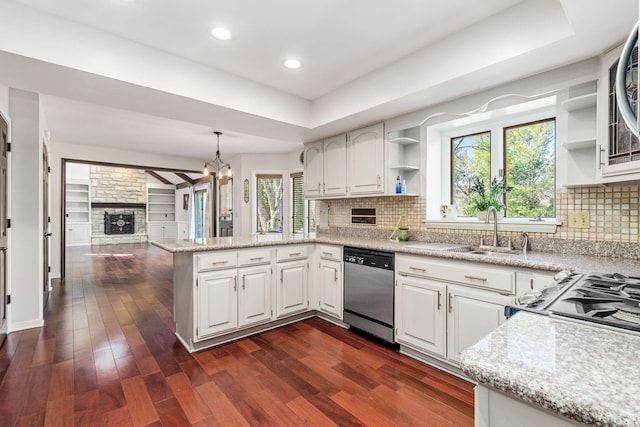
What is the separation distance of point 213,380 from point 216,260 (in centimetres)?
93

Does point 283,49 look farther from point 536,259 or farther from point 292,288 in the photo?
point 536,259

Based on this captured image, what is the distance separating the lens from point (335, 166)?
142 inches

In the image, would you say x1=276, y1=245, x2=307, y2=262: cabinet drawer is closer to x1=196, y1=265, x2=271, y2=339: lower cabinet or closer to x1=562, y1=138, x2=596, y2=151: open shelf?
x1=196, y1=265, x2=271, y2=339: lower cabinet

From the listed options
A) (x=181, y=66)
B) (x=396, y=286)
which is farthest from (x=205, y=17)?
(x=396, y=286)

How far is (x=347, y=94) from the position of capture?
9.95 ft

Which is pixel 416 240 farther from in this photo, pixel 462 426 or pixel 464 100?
pixel 462 426

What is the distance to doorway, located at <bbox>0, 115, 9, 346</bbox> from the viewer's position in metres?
2.66

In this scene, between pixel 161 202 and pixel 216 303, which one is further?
pixel 161 202

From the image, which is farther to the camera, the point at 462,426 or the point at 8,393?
the point at 8,393

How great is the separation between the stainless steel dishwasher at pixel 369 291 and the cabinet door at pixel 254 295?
30.1 inches

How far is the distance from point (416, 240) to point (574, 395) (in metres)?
2.64

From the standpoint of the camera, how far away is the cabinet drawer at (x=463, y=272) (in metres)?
1.96

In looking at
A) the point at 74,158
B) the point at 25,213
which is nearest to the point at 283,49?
the point at 25,213

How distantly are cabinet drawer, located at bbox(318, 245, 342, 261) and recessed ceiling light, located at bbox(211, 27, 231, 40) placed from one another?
2033mm
